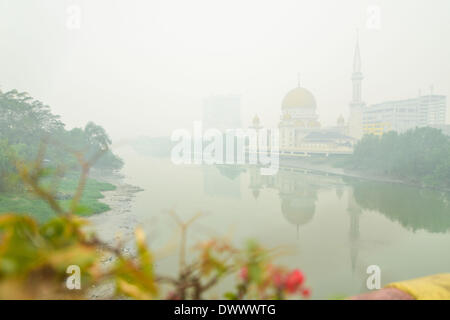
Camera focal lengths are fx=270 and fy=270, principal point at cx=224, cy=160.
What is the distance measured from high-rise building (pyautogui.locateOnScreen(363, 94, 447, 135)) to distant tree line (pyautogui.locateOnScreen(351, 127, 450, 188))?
15.6m

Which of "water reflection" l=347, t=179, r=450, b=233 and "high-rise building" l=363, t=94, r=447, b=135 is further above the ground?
"high-rise building" l=363, t=94, r=447, b=135

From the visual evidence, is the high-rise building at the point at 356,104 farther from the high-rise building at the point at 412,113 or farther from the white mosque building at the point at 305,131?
the high-rise building at the point at 412,113

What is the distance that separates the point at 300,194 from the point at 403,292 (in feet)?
31.2

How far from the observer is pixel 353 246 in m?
5.30

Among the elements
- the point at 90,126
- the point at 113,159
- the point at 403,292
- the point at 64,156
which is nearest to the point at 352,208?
the point at 403,292

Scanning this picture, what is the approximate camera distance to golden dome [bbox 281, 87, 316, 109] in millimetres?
24469

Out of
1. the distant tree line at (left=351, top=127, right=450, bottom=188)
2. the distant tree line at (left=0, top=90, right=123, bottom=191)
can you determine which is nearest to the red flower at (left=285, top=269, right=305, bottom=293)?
the distant tree line at (left=0, top=90, right=123, bottom=191)

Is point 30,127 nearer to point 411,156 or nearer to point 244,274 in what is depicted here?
point 244,274

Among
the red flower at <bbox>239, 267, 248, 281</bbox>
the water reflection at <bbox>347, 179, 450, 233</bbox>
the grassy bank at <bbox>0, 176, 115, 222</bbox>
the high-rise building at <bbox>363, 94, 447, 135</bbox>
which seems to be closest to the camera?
the red flower at <bbox>239, 267, 248, 281</bbox>

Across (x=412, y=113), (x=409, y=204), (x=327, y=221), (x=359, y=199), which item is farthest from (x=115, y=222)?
(x=412, y=113)

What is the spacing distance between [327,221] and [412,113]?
3014 centimetres

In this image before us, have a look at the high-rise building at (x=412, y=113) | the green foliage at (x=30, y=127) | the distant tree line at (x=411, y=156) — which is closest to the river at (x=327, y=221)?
the distant tree line at (x=411, y=156)

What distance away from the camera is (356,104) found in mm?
20844

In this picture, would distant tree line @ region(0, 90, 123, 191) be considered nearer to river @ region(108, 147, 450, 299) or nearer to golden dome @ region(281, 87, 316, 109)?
river @ region(108, 147, 450, 299)
